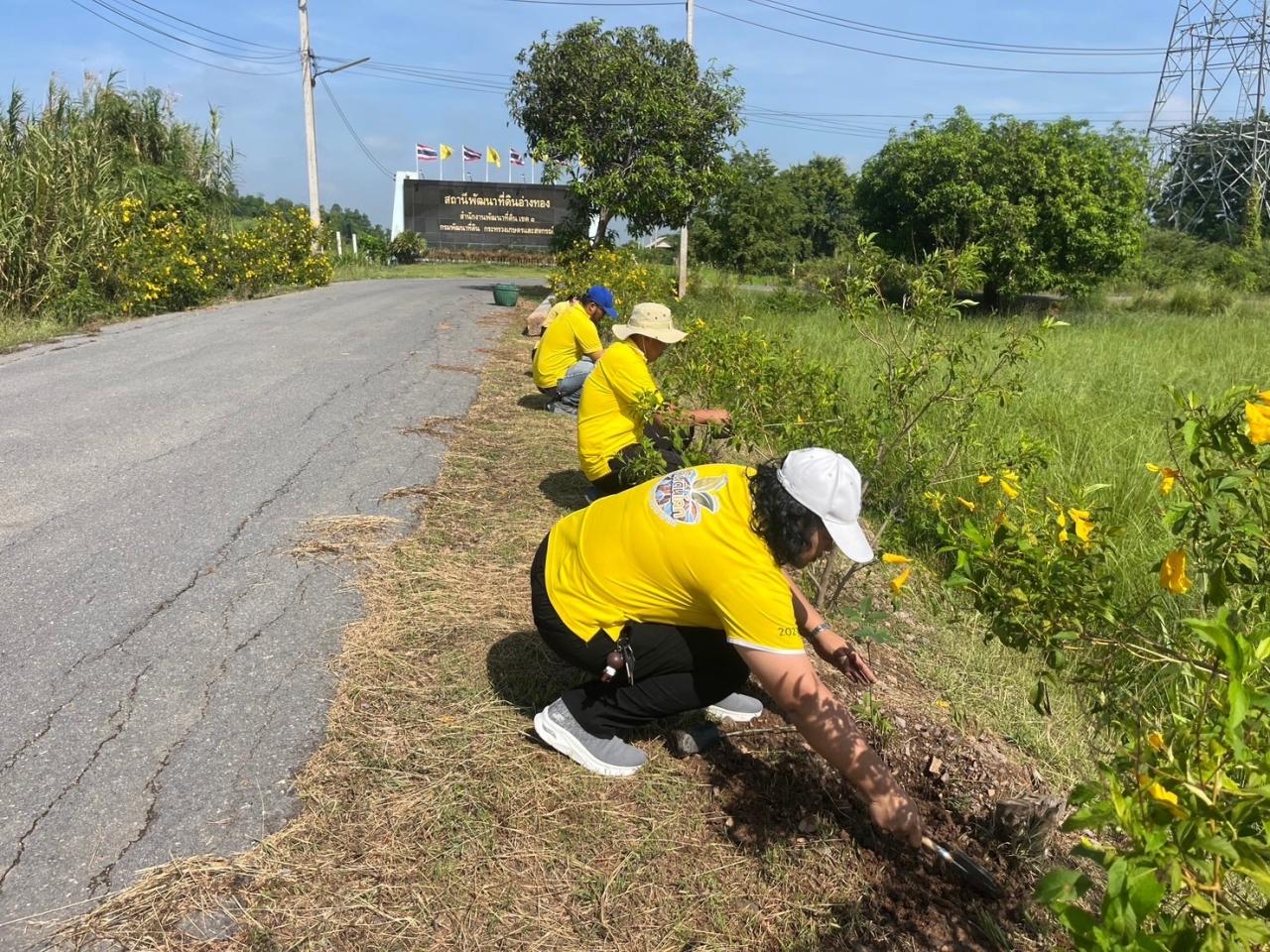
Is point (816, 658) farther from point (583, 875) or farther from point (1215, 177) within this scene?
point (1215, 177)

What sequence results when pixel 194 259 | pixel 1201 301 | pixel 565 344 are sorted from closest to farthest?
pixel 565 344
pixel 194 259
pixel 1201 301

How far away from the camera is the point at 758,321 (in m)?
11.5

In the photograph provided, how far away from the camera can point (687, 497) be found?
86.3 inches

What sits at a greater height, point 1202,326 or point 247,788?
point 1202,326

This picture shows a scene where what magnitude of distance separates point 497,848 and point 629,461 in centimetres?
212

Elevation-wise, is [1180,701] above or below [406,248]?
below

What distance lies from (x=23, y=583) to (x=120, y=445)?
84.6 inches

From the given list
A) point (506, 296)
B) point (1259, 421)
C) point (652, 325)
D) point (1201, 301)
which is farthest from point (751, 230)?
point (1259, 421)

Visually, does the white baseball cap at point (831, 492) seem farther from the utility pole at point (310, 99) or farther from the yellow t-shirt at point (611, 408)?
the utility pole at point (310, 99)

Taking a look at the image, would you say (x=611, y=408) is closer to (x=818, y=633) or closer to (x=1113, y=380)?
(x=818, y=633)

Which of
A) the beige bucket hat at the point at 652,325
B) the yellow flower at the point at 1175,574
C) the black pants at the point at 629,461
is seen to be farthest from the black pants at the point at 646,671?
the beige bucket hat at the point at 652,325

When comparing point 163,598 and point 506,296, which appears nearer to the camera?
point 163,598

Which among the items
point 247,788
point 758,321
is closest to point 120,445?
point 247,788

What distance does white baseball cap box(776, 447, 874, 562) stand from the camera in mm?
1952
